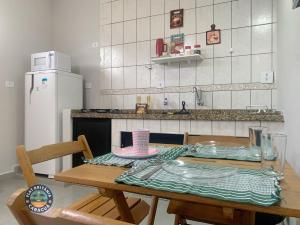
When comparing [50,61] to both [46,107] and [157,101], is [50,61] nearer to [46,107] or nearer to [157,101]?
[46,107]

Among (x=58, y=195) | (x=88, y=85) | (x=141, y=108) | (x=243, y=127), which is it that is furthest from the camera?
(x=88, y=85)

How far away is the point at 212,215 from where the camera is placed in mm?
1053

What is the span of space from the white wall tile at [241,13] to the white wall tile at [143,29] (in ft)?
3.29

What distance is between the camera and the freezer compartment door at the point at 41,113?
2.78 metres

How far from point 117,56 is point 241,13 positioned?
1553mm

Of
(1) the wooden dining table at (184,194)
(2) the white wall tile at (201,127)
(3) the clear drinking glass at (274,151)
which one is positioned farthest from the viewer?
(2) the white wall tile at (201,127)

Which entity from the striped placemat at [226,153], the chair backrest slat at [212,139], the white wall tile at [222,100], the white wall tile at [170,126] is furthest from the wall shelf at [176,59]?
the striped placemat at [226,153]

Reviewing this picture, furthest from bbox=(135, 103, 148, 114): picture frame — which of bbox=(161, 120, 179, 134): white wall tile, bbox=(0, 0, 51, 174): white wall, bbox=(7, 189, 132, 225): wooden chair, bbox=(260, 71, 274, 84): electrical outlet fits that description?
bbox=(7, 189, 132, 225): wooden chair

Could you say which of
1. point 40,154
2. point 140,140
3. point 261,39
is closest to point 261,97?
point 261,39

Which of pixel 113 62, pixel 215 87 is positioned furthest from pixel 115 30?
pixel 215 87

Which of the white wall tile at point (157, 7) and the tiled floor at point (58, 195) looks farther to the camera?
the white wall tile at point (157, 7)

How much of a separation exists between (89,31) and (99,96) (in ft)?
3.03

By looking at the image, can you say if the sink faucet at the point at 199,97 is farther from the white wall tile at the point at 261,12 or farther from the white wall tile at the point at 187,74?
the white wall tile at the point at 261,12

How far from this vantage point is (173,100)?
2.82m
